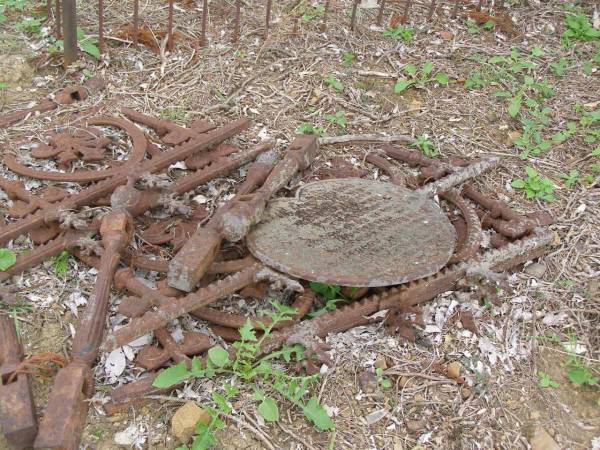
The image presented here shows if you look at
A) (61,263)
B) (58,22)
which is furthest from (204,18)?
(61,263)

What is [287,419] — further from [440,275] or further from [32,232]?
[32,232]

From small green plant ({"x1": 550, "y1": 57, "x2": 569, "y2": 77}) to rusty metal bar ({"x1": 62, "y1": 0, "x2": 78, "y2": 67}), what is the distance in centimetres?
368

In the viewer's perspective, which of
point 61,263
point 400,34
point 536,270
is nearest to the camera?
point 61,263

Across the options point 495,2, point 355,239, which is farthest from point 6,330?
point 495,2

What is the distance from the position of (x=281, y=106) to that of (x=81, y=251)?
194cm

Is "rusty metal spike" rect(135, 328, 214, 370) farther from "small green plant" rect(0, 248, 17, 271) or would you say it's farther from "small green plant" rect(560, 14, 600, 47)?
"small green plant" rect(560, 14, 600, 47)

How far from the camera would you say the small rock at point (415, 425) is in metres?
2.71

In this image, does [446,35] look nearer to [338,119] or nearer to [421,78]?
[421,78]

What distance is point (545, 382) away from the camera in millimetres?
2953

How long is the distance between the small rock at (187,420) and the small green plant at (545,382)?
5.24 feet

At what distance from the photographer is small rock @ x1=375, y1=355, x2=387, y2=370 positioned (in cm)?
292

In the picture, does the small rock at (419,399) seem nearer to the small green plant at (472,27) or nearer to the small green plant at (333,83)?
the small green plant at (333,83)

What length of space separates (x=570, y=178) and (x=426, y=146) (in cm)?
97

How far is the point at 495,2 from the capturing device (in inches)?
219
